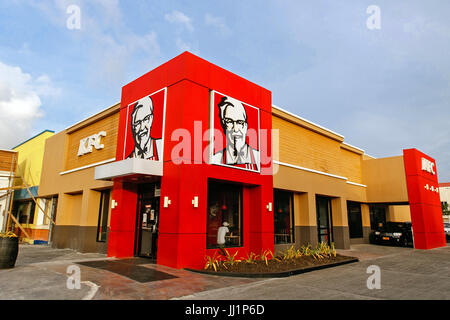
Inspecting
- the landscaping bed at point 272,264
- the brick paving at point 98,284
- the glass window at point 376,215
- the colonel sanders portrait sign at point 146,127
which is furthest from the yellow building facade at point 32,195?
the glass window at point 376,215

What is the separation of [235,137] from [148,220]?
197 inches

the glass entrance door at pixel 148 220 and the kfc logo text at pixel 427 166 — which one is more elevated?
the kfc logo text at pixel 427 166

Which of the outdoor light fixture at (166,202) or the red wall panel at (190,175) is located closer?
the red wall panel at (190,175)

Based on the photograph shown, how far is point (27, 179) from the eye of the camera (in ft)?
84.9

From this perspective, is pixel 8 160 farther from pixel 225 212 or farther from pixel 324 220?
pixel 324 220

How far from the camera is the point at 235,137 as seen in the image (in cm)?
1237

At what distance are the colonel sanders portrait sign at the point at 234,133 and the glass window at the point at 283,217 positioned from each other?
3.70 m

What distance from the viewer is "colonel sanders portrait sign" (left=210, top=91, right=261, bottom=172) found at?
11.7m

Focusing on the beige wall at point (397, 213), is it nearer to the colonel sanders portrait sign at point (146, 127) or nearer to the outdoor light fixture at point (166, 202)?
the outdoor light fixture at point (166, 202)

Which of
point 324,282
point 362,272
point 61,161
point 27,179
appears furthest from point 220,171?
point 27,179

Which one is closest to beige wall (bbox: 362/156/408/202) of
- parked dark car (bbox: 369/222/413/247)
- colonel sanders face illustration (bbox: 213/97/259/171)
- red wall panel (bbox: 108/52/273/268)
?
parked dark car (bbox: 369/222/413/247)

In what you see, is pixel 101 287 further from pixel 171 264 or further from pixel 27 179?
pixel 27 179

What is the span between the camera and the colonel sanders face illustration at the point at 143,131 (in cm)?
1182

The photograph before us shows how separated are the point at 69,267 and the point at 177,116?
237 inches
